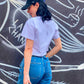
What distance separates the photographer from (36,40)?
84.8 inches

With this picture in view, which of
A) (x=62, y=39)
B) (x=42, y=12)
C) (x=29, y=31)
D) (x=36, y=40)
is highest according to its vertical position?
(x=42, y=12)

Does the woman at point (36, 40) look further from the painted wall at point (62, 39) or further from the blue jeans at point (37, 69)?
the painted wall at point (62, 39)

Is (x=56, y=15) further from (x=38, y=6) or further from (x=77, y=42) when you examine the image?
(x=38, y=6)

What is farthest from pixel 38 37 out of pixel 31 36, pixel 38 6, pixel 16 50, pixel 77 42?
pixel 77 42

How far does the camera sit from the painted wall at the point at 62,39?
9.63ft

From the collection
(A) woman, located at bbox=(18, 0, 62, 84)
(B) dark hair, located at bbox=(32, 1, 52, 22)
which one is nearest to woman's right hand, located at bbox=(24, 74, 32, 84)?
(A) woman, located at bbox=(18, 0, 62, 84)

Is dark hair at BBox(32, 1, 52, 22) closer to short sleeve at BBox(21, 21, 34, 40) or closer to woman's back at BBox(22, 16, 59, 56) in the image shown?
woman's back at BBox(22, 16, 59, 56)

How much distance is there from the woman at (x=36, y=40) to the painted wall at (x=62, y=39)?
786 millimetres

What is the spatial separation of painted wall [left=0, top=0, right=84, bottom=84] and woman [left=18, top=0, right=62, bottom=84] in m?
0.79

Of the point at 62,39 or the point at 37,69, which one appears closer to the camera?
the point at 37,69

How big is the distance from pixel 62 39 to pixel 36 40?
103cm

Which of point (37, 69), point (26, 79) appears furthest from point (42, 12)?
point (26, 79)

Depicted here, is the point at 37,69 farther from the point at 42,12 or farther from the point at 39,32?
the point at 42,12

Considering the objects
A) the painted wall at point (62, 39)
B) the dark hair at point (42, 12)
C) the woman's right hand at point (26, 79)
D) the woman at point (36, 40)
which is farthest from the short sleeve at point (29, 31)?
the painted wall at point (62, 39)
